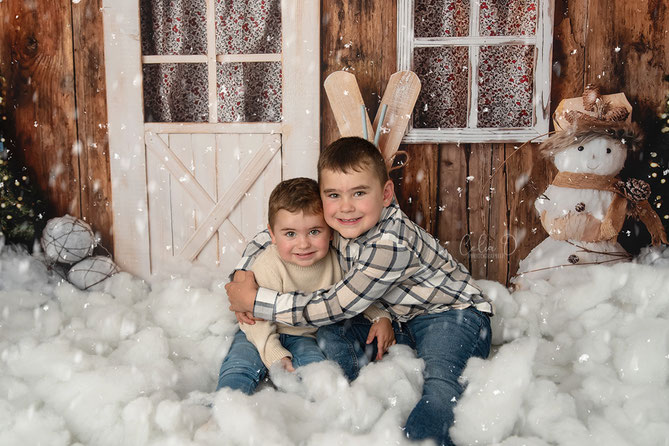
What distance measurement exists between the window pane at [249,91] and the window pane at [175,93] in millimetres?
100

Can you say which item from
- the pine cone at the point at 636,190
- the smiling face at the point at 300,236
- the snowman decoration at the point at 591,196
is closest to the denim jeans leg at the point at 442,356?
the smiling face at the point at 300,236

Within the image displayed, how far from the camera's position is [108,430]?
5.11 feet

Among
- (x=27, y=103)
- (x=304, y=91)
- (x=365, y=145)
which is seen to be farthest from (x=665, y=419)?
(x=27, y=103)

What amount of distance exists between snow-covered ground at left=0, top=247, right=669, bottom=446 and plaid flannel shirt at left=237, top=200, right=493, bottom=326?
193 millimetres

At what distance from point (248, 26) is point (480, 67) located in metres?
1.21

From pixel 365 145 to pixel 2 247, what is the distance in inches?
82.3

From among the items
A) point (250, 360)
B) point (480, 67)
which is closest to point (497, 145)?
point (480, 67)

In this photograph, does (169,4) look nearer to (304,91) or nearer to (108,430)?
(304,91)

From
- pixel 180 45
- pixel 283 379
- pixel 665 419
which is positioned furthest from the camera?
pixel 180 45

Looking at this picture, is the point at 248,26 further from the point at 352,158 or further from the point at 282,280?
the point at 282,280

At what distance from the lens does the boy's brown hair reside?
184 centimetres

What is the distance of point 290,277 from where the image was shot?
2004mm

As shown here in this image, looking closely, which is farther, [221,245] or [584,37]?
[221,245]

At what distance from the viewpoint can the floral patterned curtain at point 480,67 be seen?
8.68ft
